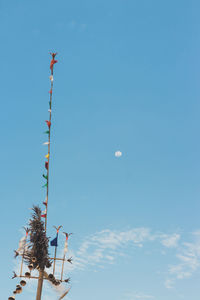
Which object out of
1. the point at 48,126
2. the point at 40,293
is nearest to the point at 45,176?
the point at 48,126

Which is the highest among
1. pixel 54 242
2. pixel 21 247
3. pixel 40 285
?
pixel 54 242

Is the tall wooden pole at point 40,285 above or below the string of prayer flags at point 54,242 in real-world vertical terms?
below

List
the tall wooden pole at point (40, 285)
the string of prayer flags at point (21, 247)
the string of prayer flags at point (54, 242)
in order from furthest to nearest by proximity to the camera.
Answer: the string of prayer flags at point (54, 242), the string of prayer flags at point (21, 247), the tall wooden pole at point (40, 285)

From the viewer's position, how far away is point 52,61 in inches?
1210

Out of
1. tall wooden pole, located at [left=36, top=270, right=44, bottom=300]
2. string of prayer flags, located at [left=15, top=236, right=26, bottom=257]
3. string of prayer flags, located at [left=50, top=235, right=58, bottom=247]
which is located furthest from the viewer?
string of prayer flags, located at [left=50, top=235, right=58, bottom=247]

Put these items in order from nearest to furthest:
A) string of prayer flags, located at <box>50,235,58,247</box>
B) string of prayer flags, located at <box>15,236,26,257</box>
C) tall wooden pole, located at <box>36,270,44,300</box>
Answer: tall wooden pole, located at <box>36,270,44,300</box>, string of prayer flags, located at <box>15,236,26,257</box>, string of prayer flags, located at <box>50,235,58,247</box>

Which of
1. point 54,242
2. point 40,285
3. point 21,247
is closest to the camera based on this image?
point 40,285

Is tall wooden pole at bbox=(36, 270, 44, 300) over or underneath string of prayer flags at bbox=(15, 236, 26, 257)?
underneath

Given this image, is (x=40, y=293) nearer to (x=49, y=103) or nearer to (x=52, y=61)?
(x=49, y=103)

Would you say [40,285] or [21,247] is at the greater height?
[21,247]

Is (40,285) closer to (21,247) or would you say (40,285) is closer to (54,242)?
(21,247)

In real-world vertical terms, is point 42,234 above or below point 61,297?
above

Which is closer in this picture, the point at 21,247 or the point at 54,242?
the point at 21,247

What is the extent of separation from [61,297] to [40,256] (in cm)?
336
